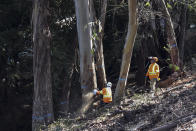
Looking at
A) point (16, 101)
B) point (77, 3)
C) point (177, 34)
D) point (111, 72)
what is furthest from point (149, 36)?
point (16, 101)

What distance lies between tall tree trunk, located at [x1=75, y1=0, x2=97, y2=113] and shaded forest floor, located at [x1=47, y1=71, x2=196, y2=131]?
58cm

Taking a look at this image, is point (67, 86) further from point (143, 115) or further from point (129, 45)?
point (143, 115)

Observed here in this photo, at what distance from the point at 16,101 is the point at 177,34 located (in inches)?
371

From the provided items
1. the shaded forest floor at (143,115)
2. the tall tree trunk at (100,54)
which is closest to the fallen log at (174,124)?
the shaded forest floor at (143,115)

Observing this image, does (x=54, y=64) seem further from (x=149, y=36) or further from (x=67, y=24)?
(x=149, y=36)

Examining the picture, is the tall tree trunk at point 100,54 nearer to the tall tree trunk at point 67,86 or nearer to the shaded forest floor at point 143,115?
the tall tree trunk at point 67,86

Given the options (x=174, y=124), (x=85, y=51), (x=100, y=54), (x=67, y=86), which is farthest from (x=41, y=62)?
(x=174, y=124)

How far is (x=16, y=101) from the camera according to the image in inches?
698

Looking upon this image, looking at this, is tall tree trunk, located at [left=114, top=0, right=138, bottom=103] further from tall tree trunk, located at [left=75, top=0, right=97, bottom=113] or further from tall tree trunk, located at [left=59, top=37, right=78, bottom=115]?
tall tree trunk, located at [left=59, top=37, right=78, bottom=115]

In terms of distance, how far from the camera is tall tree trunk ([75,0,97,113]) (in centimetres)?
991

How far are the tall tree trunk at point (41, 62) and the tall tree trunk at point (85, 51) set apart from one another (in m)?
1.34

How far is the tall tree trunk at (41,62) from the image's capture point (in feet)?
35.3

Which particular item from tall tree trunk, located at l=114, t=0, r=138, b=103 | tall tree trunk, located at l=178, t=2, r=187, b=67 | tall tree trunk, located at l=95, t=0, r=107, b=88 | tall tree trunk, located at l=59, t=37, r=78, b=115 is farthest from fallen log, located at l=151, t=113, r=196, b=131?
tall tree trunk, located at l=178, t=2, r=187, b=67

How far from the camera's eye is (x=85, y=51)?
Answer: 10188 mm
